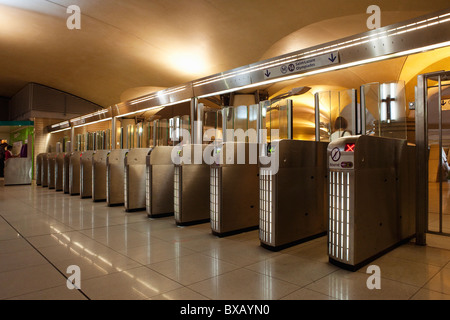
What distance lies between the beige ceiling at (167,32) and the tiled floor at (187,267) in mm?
4997

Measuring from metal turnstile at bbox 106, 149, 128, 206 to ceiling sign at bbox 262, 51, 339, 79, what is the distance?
3539 millimetres

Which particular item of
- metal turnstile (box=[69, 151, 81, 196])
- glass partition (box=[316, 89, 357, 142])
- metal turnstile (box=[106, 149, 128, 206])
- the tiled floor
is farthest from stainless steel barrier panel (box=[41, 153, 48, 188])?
glass partition (box=[316, 89, 357, 142])

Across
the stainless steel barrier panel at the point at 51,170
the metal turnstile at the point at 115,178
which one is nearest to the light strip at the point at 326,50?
the metal turnstile at the point at 115,178

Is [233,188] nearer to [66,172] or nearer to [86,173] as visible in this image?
[86,173]

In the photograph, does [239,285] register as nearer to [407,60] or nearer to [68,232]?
[68,232]

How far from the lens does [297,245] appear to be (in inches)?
139

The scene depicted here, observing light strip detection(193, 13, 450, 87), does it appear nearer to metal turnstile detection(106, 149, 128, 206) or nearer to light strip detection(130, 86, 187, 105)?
light strip detection(130, 86, 187, 105)

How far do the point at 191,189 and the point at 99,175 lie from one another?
10.8 feet

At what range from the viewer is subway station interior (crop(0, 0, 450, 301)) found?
2.50 m

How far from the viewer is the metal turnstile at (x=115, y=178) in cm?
623
